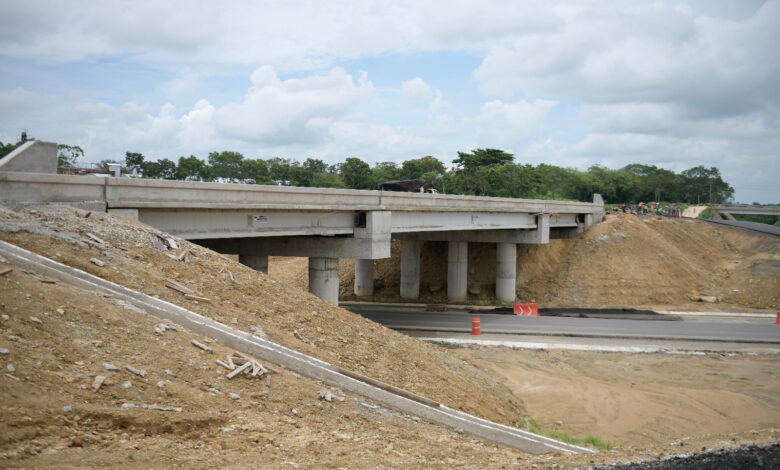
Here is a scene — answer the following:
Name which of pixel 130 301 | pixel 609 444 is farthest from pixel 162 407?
pixel 609 444

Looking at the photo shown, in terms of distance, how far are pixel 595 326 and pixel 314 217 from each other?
14022 mm

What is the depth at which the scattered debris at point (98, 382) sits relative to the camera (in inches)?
294

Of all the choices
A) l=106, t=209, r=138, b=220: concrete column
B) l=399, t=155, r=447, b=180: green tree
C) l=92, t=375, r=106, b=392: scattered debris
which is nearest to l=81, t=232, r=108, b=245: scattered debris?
l=106, t=209, r=138, b=220: concrete column

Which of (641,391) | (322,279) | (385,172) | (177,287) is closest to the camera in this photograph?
(177,287)

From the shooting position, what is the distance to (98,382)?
24.8 feet

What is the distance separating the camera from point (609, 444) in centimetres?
1249

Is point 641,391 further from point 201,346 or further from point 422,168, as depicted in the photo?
point 422,168

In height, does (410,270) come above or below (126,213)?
below

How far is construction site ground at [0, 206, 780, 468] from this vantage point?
7.08 metres

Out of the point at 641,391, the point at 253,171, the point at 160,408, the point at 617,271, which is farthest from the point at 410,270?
the point at 253,171

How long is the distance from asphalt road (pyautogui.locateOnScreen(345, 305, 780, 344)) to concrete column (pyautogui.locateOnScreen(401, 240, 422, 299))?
20.8 feet

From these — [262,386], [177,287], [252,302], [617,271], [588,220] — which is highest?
[588,220]

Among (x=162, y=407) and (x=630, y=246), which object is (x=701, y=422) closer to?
(x=162, y=407)

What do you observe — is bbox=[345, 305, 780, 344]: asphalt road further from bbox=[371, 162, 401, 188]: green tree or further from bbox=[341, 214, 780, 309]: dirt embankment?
bbox=[371, 162, 401, 188]: green tree
